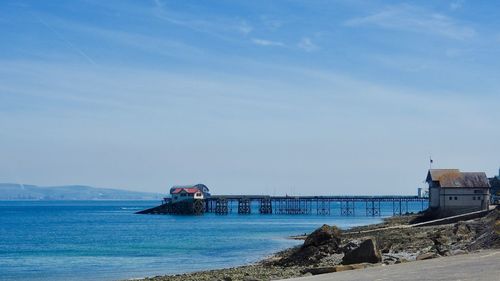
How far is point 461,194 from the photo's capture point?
70875 millimetres

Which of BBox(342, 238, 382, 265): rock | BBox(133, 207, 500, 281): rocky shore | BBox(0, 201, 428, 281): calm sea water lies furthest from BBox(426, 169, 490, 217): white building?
BBox(342, 238, 382, 265): rock

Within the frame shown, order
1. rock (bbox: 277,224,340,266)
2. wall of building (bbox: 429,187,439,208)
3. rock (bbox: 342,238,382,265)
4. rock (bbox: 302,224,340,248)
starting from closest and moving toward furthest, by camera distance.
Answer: rock (bbox: 342,238,382,265) → rock (bbox: 277,224,340,266) → rock (bbox: 302,224,340,248) → wall of building (bbox: 429,187,439,208)

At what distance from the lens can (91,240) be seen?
70062mm

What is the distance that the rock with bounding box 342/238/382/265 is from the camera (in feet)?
87.5

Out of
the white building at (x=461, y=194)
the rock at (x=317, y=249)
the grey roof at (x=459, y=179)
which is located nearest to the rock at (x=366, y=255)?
the rock at (x=317, y=249)

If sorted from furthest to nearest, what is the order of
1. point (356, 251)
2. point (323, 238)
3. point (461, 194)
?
point (461, 194) → point (323, 238) → point (356, 251)

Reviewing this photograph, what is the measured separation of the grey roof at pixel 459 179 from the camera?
233 feet

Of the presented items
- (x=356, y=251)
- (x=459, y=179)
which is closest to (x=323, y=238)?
(x=356, y=251)

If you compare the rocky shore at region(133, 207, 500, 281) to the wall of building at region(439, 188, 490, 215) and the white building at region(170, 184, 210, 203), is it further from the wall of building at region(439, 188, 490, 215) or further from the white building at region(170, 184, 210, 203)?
the white building at region(170, 184, 210, 203)

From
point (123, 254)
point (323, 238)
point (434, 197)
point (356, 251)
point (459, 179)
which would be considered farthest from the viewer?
point (434, 197)

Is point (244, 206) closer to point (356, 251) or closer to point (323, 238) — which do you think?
point (323, 238)

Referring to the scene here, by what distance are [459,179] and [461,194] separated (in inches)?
67.7

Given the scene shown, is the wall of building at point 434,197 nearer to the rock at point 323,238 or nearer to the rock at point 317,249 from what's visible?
the rock at point 317,249

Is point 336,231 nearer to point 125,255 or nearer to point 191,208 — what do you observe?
point 125,255
